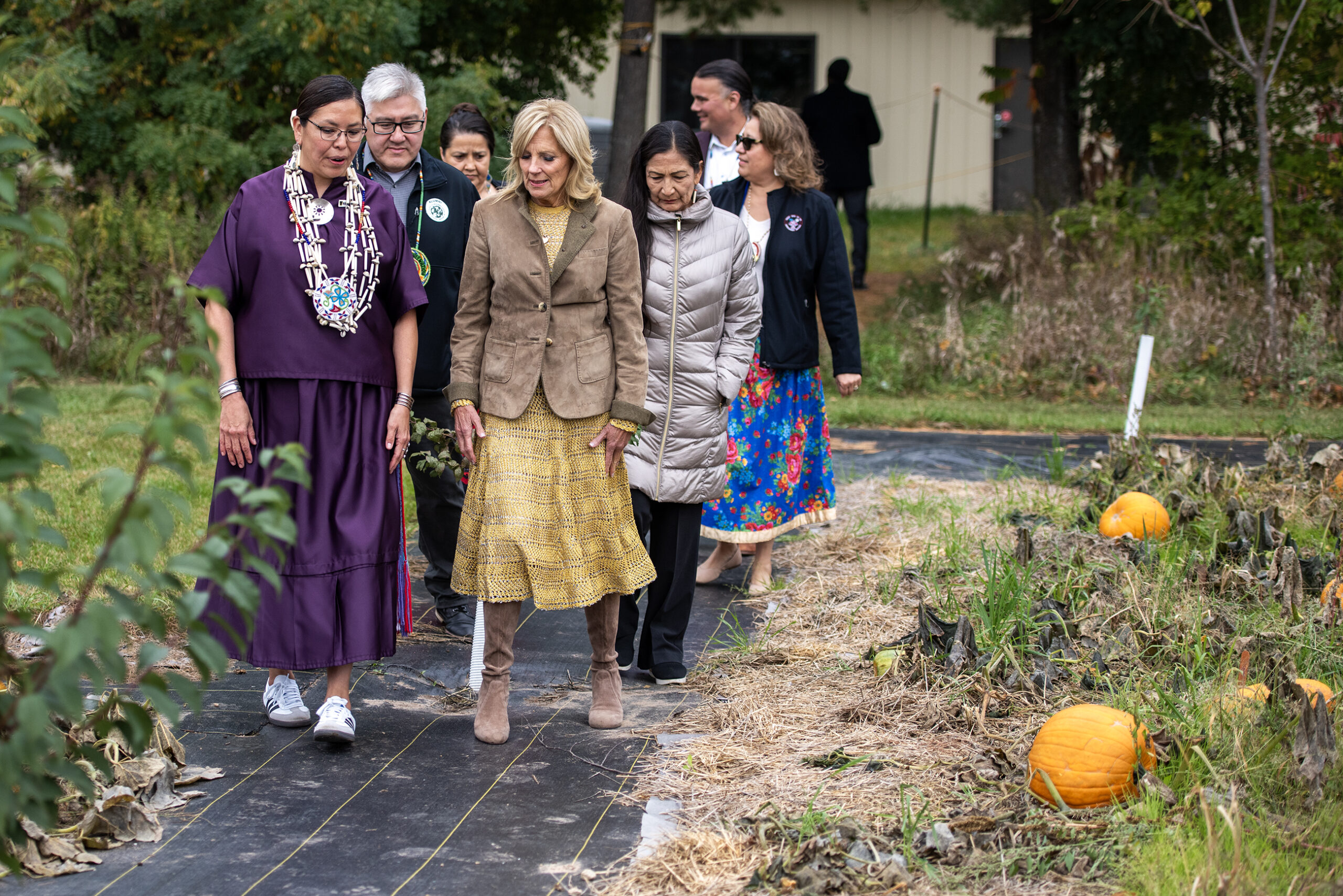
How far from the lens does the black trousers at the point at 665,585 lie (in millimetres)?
4477

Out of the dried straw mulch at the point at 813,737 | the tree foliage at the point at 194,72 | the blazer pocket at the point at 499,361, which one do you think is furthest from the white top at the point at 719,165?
the tree foliage at the point at 194,72

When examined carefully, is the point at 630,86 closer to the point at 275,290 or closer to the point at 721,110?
the point at 721,110

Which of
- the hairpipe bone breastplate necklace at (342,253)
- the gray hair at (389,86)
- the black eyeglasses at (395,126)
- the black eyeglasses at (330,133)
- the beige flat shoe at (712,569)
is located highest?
the gray hair at (389,86)

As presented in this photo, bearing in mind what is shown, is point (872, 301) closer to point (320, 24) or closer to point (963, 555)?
point (320, 24)

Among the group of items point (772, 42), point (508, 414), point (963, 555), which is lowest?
point (963, 555)

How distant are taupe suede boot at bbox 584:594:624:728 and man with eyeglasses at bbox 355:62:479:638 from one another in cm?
74

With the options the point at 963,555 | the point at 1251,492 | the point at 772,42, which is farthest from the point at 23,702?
the point at 772,42

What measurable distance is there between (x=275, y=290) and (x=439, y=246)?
1070mm

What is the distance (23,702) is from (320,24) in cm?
1081

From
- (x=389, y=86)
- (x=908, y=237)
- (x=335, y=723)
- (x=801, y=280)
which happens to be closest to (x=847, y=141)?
(x=908, y=237)

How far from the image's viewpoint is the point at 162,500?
2.03 m

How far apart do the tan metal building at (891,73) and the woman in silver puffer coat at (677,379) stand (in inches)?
616

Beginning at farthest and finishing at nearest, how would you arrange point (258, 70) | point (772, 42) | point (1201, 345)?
1. point (772, 42)
2. point (258, 70)
3. point (1201, 345)

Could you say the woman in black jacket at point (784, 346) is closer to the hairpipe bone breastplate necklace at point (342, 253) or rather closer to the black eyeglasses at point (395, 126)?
the black eyeglasses at point (395, 126)
